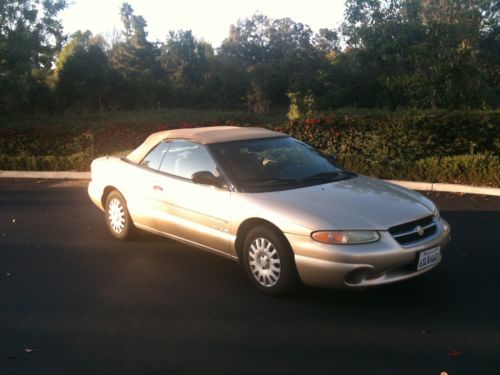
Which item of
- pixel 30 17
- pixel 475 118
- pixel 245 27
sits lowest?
pixel 475 118

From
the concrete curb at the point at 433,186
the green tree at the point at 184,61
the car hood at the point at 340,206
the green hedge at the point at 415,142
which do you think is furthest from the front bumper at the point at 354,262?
the green tree at the point at 184,61

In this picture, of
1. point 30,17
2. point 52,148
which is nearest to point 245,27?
point 30,17

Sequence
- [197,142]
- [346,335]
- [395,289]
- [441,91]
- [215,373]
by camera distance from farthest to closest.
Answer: [441,91] < [197,142] < [395,289] < [346,335] < [215,373]

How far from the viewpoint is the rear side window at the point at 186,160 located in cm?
629

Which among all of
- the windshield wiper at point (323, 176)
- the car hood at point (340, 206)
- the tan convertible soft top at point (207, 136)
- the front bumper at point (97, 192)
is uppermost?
the tan convertible soft top at point (207, 136)

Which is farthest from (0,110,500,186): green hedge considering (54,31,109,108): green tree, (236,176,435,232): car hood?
(54,31,109,108): green tree

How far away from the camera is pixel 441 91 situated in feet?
66.4

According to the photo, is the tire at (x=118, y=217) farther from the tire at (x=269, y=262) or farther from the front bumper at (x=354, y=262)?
the front bumper at (x=354, y=262)

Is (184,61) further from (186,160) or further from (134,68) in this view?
(186,160)

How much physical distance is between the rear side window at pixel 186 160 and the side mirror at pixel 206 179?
0.10 meters

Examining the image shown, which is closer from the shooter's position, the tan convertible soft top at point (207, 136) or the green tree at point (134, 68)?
the tan convertible soft top at point (207, 136)

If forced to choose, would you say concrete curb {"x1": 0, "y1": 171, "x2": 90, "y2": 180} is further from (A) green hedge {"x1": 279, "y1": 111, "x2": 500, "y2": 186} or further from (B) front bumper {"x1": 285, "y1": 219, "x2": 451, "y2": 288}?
(B) front bumper {"x1": 285, "y1": 219, "x2": 451, "y2": 288}

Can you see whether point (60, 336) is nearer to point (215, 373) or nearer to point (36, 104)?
point (215, 373)

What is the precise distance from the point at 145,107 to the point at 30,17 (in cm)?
993
